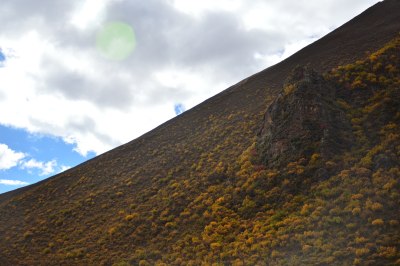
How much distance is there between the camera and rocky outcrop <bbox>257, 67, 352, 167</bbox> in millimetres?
26266

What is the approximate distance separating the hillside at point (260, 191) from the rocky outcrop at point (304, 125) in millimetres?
113

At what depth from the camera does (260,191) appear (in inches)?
1008

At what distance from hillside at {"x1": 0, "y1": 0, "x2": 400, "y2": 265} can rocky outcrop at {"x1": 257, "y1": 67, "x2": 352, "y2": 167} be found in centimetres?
11

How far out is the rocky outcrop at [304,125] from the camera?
26266mm

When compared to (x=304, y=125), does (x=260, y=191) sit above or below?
below

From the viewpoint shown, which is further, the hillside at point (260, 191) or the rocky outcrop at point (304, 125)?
the rocky outcrop at point (304, 125)

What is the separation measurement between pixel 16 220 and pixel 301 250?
37.3m

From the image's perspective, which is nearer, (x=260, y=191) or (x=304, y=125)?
(x=260, y=191)

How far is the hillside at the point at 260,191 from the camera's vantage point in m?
18.7

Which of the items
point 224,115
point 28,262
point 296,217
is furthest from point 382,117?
point 28,262

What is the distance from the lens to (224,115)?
4756cm

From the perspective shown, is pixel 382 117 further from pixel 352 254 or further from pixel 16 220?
pixel 16 220

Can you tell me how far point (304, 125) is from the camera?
92.4 feet

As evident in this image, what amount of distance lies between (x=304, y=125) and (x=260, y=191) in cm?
717
